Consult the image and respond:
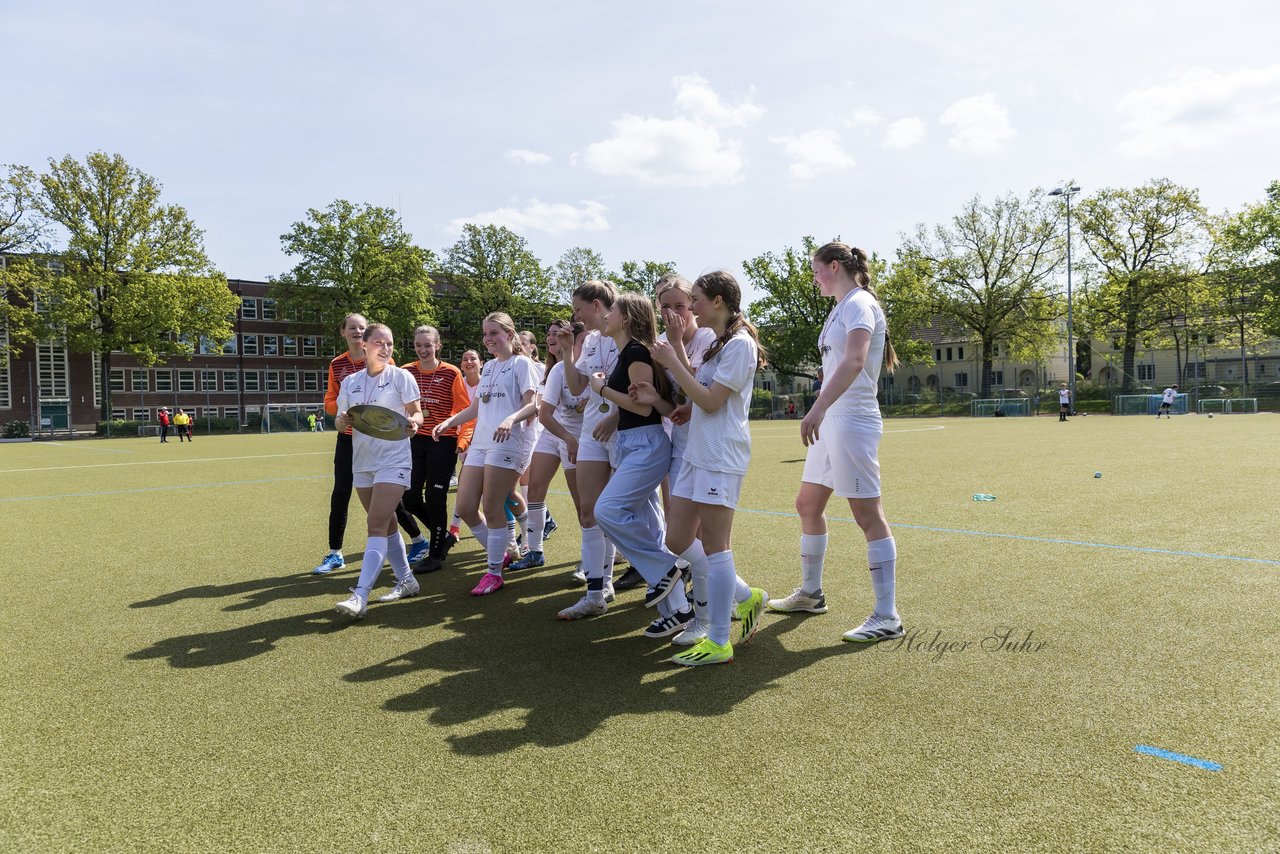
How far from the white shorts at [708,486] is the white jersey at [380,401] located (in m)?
1.97

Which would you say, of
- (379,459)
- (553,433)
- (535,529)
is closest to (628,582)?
(535,529)

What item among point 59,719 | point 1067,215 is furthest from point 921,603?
point 1067,215

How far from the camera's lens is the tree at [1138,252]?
5481cm

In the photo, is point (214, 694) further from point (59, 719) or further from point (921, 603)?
point (921, 603)

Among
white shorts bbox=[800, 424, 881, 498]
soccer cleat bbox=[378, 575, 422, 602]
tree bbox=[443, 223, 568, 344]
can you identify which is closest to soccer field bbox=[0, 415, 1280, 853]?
soccer cleat bbox=[378, 575, 422, 602]

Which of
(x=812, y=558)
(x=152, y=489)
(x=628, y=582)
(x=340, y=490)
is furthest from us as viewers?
(x=152, y=489)

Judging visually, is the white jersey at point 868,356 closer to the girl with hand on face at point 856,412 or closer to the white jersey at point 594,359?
the girl with hand on face at point 856,412

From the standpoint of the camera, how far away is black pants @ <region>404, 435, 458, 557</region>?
675 centimetres

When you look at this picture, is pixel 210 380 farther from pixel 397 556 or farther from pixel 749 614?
pixel 749 614

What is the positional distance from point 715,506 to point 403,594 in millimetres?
2737

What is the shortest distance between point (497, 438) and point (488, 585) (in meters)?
1.04

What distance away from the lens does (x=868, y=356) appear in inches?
174

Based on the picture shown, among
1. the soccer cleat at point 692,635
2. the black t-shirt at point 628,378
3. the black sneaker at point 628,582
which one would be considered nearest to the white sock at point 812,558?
the soccer cleat at point 692,635

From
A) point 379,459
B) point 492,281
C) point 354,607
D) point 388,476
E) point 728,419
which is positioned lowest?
point 354,607
